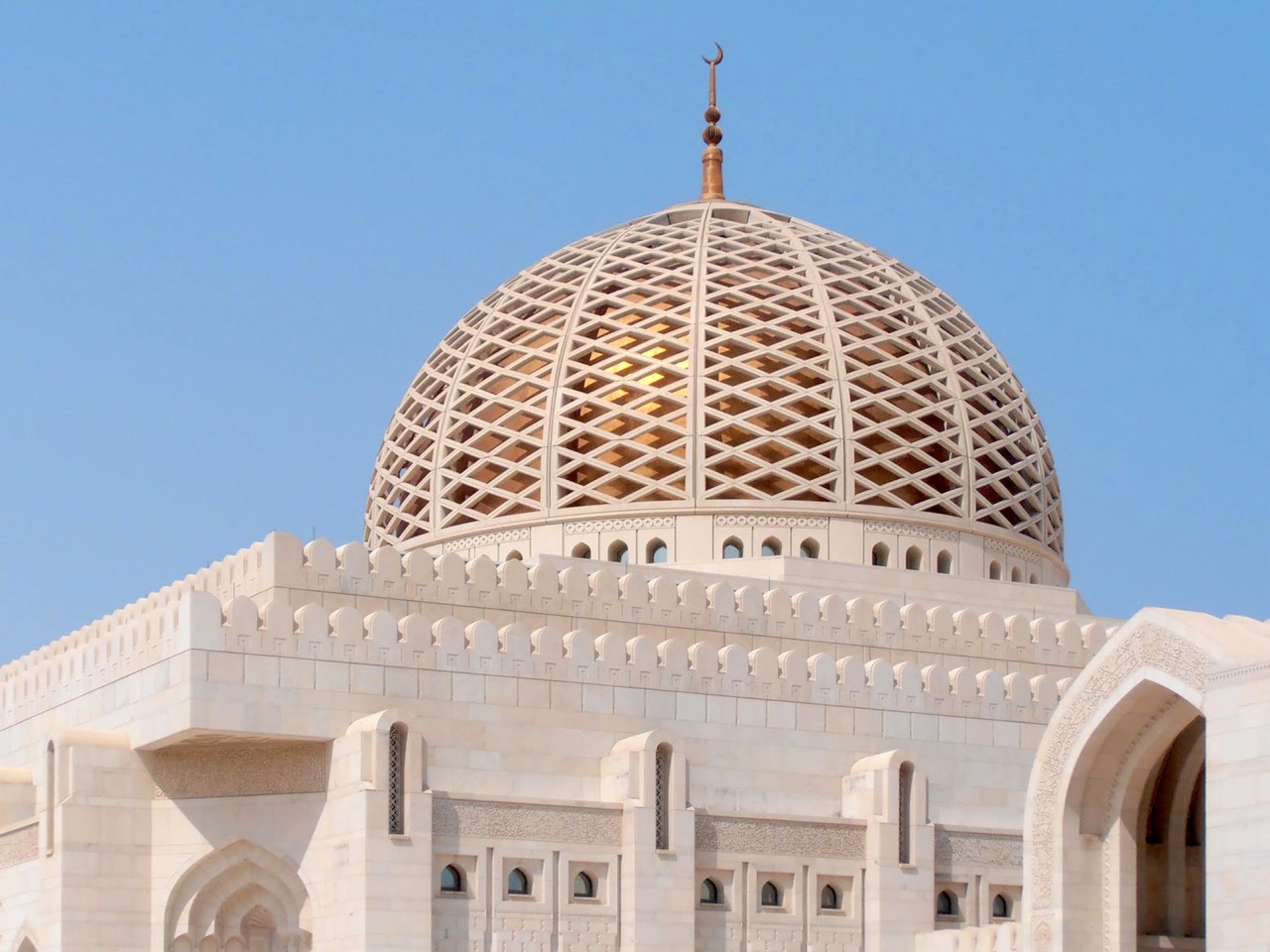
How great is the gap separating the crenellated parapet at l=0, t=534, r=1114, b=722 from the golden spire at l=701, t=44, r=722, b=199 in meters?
7.95

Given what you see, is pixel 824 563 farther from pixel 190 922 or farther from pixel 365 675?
pixel 190 922

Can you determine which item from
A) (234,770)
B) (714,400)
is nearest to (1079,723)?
(234,770)

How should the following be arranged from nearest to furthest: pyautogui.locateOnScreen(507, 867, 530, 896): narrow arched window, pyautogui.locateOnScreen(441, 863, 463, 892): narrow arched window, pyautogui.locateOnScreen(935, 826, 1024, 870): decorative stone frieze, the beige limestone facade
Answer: the beige limestone facade, pyautogui.locateOnScreen(441, 863, 463, 892): narrow arched window, pyautogui.locateOnScreen(507, 867, 530, 896): narrow arched window, pyautogui.locateOnScreen(935, 826, 1024, 870): decorative stone frieze

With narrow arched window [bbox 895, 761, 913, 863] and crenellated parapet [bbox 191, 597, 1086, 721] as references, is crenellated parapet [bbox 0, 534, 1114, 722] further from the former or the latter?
narrow arched window [bbox 895, 761, 913, 863]

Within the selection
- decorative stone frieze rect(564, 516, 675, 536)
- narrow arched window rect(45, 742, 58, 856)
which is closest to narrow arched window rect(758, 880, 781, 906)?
Result: decorative stone frieze rect(564, 516, 675, 536)

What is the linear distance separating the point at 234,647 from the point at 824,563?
7.11m

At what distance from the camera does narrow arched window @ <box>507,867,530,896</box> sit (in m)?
19.8

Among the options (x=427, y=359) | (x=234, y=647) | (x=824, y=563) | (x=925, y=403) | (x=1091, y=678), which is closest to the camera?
(x=1091, y=678)

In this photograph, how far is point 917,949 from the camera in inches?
819

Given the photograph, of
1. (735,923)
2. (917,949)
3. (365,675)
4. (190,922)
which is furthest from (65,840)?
(917,949)

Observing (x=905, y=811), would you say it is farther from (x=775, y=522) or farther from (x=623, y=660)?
(x=775, y=522)

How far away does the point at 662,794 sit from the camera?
2048 centimetres

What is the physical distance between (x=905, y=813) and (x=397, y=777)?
4.71 meters

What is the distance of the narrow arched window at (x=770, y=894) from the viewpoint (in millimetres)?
20781
